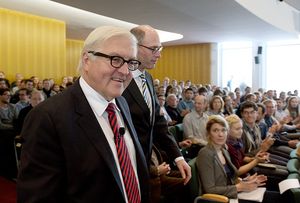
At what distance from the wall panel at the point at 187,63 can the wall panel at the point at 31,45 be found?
6.66 m

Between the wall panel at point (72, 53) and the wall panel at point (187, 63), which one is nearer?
the wall panel at point (72, 53)

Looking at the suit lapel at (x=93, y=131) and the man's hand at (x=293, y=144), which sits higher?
the suit lapel at (x=93, y=131)

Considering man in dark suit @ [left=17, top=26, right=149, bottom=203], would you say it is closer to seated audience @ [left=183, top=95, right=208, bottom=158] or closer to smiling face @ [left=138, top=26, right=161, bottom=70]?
smiling face @ [left=138, top=26, right=161, bottom=70]

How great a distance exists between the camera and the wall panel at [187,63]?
46.4ft

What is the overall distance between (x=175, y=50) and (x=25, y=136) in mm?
14515

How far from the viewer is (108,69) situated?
103cm

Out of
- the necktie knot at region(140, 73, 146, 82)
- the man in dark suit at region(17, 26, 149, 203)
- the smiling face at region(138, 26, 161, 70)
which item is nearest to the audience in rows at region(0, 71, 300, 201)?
the necktie knot at region(140, 73, 146, 82)

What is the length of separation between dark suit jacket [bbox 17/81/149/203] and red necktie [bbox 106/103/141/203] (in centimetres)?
7

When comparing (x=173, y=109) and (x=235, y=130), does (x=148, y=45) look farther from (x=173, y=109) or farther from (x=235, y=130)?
(x=173, y=109)

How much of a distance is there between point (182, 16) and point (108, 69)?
289 inches

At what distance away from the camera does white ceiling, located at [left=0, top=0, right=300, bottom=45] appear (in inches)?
259

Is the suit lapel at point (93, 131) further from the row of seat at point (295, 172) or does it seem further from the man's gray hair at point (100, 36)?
the row of seat at point (295, 172)

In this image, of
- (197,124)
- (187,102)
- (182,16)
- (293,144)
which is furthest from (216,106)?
(182,16)

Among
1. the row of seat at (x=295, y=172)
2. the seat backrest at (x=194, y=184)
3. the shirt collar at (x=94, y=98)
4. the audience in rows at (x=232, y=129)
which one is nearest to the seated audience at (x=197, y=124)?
the audience in rows at (x=232, y=129)
